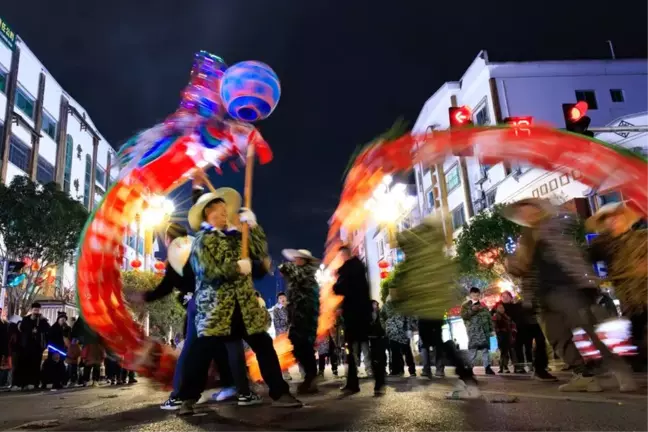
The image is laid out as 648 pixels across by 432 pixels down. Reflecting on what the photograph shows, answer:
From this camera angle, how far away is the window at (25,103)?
36.5 m

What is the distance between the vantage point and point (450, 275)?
5980mm

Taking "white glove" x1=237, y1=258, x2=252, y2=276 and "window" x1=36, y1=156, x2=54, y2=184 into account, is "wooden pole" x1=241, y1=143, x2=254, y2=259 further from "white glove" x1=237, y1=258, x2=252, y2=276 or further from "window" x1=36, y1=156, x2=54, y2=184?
"window" x1=36, y1=156, x2=54, y2=184

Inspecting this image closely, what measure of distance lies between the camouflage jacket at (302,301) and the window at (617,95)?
34.8 meters

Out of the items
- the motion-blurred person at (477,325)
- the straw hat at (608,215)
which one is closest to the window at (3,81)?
the motion-blurred person at (477,325)

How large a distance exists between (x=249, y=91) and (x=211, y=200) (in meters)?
2.46

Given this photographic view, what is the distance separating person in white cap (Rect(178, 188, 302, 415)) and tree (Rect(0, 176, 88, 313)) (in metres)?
24.1

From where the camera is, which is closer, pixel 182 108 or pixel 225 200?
pixel 225 200

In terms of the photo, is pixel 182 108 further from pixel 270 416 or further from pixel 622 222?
pixel 622 222

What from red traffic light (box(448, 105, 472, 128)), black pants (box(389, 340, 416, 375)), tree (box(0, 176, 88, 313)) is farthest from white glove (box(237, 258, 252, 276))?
tree (box(0, 176, 88, 313))

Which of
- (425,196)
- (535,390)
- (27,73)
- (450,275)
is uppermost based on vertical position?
(27,73)

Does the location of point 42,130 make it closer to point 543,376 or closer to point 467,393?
point 543,376

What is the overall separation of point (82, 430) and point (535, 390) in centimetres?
470

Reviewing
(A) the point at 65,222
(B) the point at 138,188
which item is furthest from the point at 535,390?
(A) the point at 65,222

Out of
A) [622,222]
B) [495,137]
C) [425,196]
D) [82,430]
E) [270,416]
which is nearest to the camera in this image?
[82,430]
